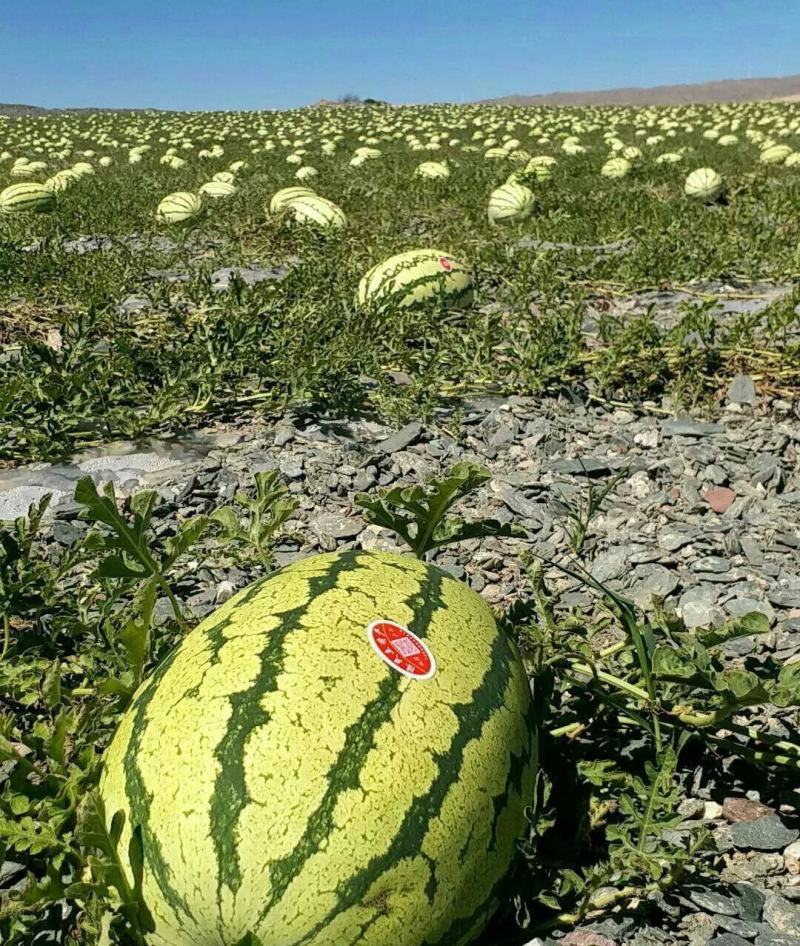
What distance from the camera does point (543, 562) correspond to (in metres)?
3.24

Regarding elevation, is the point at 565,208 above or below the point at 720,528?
above

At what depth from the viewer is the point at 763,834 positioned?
6.75 feet

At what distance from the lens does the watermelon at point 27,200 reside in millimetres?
10117

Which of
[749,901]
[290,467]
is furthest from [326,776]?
[290,467]

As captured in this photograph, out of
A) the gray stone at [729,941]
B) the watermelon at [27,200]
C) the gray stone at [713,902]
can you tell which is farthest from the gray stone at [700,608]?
the watermelon at [27,200]

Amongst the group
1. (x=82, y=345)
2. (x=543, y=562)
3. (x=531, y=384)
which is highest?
(x=82, y=345)

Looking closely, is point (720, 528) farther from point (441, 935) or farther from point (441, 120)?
point (441, 120)

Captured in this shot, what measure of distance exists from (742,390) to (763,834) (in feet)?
10.2

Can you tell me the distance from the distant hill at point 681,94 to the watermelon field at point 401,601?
95.1 meters

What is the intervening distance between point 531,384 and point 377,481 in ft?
4.47

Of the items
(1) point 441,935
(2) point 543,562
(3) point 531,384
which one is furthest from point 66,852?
(3) point 531,384

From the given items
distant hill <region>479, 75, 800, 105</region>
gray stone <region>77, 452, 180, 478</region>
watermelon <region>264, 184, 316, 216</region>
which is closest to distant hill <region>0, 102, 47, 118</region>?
distant hill <region>479, 75, 800, 105</region>

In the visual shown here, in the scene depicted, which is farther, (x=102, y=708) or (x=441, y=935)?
(x=102, y=708)

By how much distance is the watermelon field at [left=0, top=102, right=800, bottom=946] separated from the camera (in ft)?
5.05
